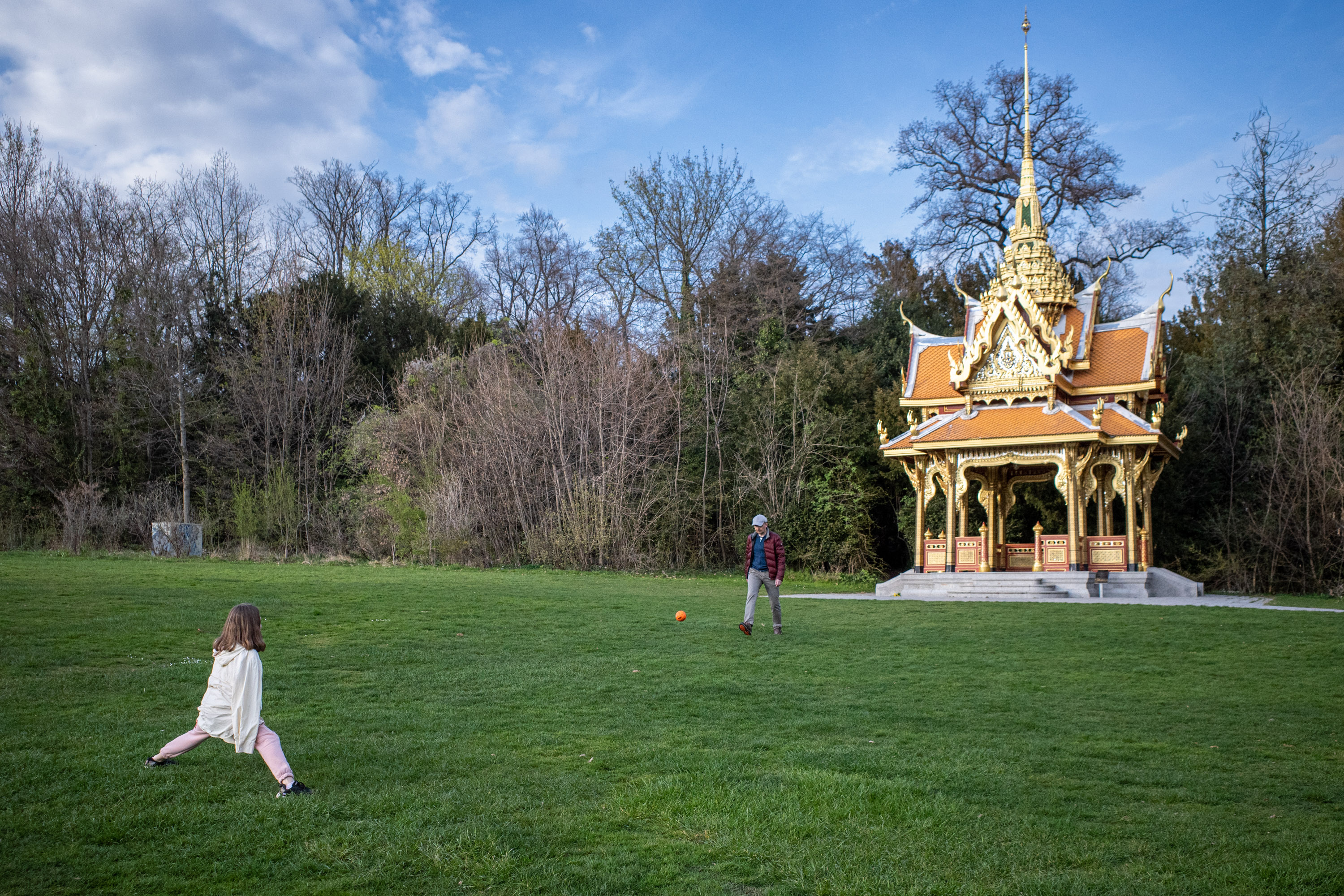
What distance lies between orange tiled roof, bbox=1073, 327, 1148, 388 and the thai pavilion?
30mm

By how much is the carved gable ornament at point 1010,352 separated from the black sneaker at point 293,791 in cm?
1980

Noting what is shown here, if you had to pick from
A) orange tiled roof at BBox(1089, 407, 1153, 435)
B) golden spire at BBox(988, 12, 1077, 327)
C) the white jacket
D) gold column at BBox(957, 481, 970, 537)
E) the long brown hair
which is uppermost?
golden spire at BBox(988, 12, 1077, 327)

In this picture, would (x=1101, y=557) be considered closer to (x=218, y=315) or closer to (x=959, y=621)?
(x=959, y=621)

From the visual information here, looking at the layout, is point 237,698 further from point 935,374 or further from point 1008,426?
point 935,374

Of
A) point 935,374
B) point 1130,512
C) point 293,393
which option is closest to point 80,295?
point 293,393

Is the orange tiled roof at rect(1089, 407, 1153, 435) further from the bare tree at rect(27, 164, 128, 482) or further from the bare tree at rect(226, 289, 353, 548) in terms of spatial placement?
the bare tree at rect(27, 164, 128, 482)

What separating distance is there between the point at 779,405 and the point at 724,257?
10.2m

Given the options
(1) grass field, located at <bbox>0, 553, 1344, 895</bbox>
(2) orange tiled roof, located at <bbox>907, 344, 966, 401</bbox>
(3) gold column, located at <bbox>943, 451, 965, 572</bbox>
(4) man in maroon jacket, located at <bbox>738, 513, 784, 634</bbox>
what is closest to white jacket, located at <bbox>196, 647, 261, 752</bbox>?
(1) grass field, located at <bbox>0, 553, 1344, 895</bbox>

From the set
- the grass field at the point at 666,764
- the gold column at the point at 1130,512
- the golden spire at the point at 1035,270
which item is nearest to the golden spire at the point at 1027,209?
the golden spire at the point at 1035,270

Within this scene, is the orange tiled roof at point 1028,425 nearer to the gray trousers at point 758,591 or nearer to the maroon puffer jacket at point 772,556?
the maroon puffer jacket at point 772,556

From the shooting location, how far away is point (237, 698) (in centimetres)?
514

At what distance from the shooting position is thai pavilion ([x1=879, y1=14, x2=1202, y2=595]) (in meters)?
20.6

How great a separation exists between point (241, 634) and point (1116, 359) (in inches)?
876

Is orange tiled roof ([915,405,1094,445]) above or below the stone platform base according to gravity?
above
